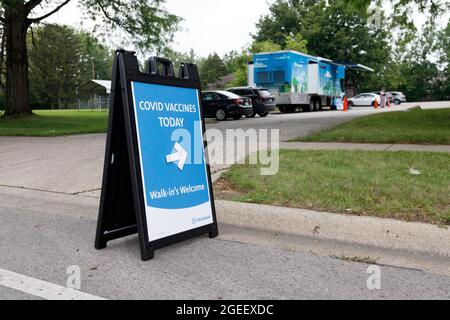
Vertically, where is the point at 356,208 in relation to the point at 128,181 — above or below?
below

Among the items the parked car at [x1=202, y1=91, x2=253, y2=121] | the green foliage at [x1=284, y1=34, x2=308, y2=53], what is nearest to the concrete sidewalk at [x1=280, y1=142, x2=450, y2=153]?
the parked car at [x1=202, y1=91, x2=253, y2=121]

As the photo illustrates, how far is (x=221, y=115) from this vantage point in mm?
20938

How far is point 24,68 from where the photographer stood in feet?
72.4

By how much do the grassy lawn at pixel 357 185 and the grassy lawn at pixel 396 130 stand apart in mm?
2043

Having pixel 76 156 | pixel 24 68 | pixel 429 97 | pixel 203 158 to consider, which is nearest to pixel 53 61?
pixel 24 68

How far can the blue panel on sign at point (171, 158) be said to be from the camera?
404cm

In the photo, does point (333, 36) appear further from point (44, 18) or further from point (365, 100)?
point (44, 18)

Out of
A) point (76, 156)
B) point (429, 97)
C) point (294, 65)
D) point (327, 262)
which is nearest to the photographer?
point (327, 262)

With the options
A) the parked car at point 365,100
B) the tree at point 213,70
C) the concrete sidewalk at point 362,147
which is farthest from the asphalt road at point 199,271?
the tree at point 213,70

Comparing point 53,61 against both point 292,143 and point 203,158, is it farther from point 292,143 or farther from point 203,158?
point 203,158

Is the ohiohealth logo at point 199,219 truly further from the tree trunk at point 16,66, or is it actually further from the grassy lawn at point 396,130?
the tree trunk at point 16,66

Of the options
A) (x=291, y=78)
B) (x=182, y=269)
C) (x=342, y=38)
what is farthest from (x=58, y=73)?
(x=182, y=269)

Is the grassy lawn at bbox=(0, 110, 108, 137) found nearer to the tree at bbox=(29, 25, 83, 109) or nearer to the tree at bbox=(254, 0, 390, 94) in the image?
the tree at bbox=(254, 0, 390, 94)
